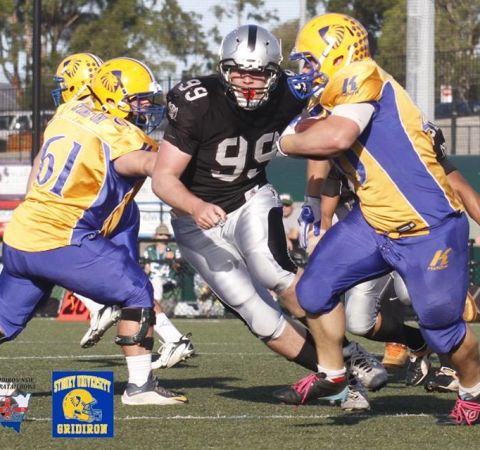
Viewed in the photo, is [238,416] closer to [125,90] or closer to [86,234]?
[86,234]

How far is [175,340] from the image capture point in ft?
26.2

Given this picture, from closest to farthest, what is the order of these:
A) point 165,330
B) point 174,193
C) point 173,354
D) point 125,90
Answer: point 174,193 < point 125,90 < point 173,354 < point 165,330

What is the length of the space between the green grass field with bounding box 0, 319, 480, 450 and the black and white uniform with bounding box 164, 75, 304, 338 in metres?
0.53

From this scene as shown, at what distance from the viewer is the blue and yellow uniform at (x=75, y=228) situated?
20.1ft

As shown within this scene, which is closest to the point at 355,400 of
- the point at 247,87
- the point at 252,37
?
the point at 247,87

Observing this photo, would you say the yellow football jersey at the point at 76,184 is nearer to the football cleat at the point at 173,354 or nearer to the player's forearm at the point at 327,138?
the player's forearm at the point at 327,138

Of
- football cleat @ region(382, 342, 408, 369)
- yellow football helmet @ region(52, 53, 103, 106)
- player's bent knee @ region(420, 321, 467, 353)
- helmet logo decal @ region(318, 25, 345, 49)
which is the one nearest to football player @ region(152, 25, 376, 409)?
helmet logo decal @ region(318, 25, 345, 49)

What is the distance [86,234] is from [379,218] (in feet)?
4.88

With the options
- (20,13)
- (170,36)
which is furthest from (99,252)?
(20,13)

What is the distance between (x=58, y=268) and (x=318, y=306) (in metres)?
1.32

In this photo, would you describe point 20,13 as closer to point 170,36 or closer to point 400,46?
point 170,36

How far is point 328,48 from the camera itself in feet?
18.5

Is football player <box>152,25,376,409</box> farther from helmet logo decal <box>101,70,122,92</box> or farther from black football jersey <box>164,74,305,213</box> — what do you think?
helmet logo decal <box>101,70,122,92</box>

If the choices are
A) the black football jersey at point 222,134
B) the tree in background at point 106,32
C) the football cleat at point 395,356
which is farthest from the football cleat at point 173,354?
the tree in background at point 106,32
